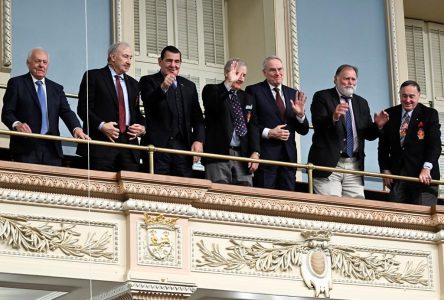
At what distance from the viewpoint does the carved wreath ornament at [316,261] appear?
42.5 feet

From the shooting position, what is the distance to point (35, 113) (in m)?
12.6

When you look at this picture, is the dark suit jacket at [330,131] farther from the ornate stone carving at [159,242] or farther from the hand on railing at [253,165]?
the ornate stone carving at [159,242]

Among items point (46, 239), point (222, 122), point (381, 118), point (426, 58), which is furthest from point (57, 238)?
point (426, 58)

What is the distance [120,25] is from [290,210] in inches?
133

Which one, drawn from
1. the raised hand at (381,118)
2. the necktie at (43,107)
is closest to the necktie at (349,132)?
the raised hand at (381,118)

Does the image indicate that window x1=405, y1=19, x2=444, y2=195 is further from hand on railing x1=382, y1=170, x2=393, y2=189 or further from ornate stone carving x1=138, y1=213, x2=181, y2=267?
ornate stone carving x1=138, y1=213, x2=181, y2=267

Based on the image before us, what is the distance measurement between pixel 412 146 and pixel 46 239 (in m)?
3.73

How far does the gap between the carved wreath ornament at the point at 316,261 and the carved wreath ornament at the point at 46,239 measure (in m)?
1.00

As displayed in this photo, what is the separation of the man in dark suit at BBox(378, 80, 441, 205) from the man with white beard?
243 millimetres

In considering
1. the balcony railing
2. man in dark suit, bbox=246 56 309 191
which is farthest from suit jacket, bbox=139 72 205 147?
man in dark suit, bbox=246 56 309 191

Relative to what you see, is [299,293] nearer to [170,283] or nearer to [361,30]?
[170,283]

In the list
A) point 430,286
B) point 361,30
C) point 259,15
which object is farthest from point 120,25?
point 430,286

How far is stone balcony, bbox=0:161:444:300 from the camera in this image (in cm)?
1213

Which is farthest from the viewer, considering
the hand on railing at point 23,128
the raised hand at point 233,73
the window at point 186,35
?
the window at point 186,35
